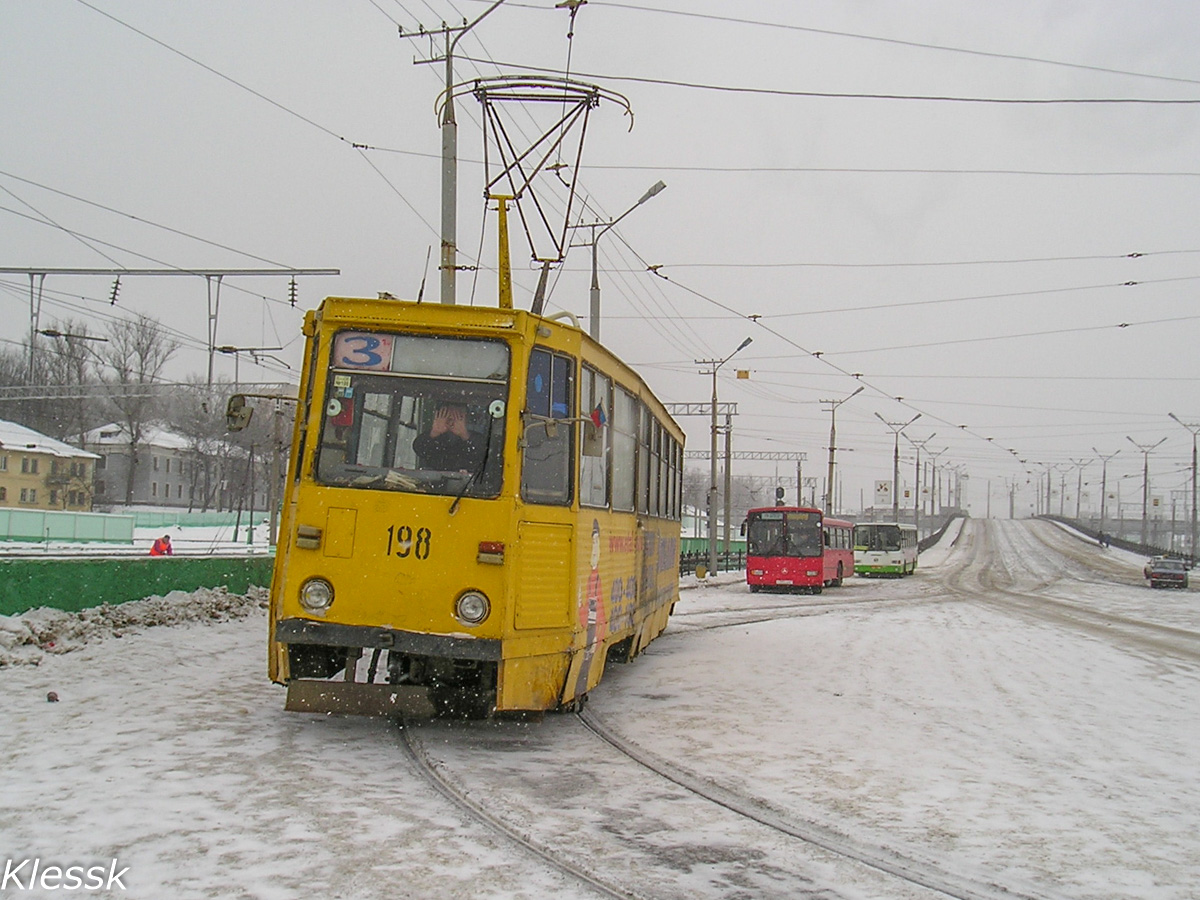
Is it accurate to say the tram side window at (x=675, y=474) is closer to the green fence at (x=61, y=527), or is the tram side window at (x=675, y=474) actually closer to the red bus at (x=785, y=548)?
the red bus at (x=785, y=548)

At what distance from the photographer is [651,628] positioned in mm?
14531

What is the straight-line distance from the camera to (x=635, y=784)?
714 centimetres

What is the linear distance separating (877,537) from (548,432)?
1862 inches

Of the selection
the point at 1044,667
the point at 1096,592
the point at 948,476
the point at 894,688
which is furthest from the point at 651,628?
the point at 948,476

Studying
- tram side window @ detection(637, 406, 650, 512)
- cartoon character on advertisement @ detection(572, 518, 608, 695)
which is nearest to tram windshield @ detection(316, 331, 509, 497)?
cartoon character on advertisement @ detection(572, 518, 608, 695)

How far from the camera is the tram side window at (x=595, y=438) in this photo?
28.8 ft

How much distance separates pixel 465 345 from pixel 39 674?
5354mm

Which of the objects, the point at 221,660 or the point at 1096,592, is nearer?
the point at 221,660

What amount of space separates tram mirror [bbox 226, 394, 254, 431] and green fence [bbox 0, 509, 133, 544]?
110 feet

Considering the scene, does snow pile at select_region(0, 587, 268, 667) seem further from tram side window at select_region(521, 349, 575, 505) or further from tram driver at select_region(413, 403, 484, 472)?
tram side window at select_region(521, 349, 575, 505)

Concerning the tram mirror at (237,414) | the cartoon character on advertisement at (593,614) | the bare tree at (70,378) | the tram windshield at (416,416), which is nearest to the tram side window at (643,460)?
the cartoon character on advertisement at (593,614)

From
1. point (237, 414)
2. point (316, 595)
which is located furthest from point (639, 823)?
point (237, 414)

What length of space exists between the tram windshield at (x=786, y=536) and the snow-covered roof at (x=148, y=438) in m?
54.8

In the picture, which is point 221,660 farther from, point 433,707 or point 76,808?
point 76,808
